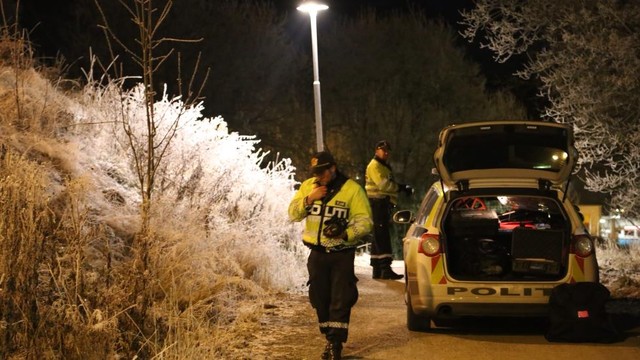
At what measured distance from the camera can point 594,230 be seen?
26.0 meters

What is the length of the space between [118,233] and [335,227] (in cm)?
333

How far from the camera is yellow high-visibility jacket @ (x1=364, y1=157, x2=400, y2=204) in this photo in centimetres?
1065

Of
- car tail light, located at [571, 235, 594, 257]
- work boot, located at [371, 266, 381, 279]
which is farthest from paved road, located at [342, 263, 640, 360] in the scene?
work boot, located at [371, 266, 381, 279]

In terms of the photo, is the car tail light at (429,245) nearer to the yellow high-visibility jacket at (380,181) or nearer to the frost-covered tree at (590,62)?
the yellow high-visibility jacket at (380,181)

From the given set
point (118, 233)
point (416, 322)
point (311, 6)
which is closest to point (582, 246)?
point (416, 322)

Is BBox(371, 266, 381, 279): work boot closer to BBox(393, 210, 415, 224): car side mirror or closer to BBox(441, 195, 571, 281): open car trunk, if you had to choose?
BBox(393, 210, 415, 224): car side mirror

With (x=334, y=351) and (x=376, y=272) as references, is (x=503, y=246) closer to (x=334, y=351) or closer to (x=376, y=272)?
(x=334, y=351)

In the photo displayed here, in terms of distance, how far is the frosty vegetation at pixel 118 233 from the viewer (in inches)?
219

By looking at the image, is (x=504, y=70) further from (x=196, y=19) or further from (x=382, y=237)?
(x=382, y=237)

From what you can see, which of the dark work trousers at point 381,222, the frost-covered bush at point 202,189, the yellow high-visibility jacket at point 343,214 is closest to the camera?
the yellow high-visibility jacket at point 343,214

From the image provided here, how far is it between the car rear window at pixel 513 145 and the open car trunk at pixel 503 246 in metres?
0.56

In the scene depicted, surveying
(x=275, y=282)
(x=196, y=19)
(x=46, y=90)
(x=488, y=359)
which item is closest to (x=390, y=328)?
(x=488, y=359)

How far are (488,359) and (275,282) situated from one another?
407 centimetres

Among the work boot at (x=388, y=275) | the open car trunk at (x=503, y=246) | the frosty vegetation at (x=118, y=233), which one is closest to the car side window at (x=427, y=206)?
the open car trunk at (x=503, y=246)
